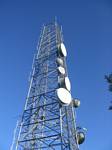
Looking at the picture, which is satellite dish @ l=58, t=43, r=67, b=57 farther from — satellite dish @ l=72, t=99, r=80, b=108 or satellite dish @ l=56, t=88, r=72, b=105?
satellite dish @ l=56, t=88, r=72, b=105

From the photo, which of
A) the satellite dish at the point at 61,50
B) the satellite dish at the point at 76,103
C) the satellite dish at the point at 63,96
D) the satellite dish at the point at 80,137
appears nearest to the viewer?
the satellite dish at the point at 63,96

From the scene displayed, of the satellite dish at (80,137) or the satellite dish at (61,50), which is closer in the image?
the satellite dish at (80,137)

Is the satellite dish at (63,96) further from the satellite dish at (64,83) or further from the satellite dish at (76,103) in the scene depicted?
the satellite dish at (76,103)

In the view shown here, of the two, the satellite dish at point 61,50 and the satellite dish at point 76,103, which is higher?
the satellite dish at point 61,50

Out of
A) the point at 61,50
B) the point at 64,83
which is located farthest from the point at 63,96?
the point at 61,50

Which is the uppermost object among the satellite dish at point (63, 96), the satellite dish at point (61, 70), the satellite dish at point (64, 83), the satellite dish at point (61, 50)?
the satellite dish at point (61, 50)

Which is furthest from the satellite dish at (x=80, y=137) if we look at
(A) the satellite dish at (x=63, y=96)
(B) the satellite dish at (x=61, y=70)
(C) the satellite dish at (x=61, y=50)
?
(C) the satellite dish at (x=61, y=50)

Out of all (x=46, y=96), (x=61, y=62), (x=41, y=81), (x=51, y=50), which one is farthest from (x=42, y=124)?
(x=51, y=50)

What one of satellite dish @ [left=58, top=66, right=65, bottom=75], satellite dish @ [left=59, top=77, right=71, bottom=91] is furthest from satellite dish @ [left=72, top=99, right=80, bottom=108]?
satellite dish @ [left=58, top=66, right=65, bottom=75]

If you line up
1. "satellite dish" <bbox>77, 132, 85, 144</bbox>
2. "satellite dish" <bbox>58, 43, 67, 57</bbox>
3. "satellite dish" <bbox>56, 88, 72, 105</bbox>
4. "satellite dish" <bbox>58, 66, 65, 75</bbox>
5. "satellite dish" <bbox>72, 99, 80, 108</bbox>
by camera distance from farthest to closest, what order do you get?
"satellite dish" <bbox>58, 43, 67, 57</bbox>, "satellite dish" <bbox>72, 99, 80, 108</bbox>, "satellite dish" <bbox>58, 66, 65, 75</bbox>, "satellite dish" <bbox>77, 132, 85, 144</bbox>, "satellite dish" <bbox>56, 88, 72, 105</bbox>

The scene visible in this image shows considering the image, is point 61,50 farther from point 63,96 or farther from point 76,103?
point 63,96

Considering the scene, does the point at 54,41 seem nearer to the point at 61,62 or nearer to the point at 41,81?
the point at 61,62

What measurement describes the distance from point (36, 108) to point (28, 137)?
2.39 m

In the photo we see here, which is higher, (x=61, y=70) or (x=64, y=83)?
(x=61, y=70)
